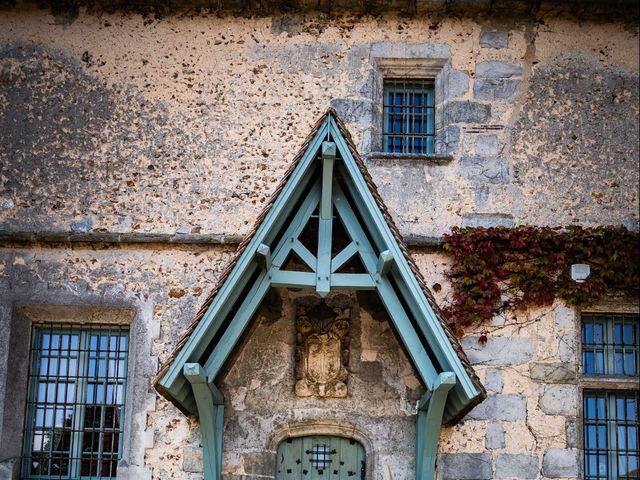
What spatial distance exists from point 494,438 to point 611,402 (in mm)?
1082

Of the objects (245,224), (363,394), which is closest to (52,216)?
(245,224)

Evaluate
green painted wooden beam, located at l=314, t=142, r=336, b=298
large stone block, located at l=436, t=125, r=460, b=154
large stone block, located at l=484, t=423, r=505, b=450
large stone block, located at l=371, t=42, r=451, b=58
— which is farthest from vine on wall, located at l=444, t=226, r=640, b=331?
large stone block, located at l=371, t=42, r=451, b=58

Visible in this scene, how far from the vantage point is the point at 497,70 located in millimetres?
9406

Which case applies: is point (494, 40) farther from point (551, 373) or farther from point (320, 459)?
point (320, 459)

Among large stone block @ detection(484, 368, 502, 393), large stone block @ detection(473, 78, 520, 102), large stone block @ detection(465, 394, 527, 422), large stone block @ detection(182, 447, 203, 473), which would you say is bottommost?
large stone block @ detection(182, 447, 203, 473)

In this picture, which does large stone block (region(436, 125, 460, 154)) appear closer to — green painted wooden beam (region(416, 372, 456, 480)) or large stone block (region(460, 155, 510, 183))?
large stone block (region(460, 155, 510, 183))

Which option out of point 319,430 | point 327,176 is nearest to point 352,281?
point 327,176

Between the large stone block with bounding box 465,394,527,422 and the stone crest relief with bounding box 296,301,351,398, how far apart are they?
3.61ft

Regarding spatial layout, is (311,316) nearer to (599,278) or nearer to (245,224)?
(245,224)

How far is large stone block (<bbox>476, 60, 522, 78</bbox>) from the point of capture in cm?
940

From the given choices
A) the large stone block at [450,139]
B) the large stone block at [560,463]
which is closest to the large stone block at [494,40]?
the large stone block at [450,139]

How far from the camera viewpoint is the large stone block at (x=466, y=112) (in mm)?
9289

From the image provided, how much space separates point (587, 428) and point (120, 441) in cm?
383

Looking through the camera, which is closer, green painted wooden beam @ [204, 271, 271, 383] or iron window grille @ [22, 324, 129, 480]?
green painted wooden beam @ [204, 271, 271, 383]
